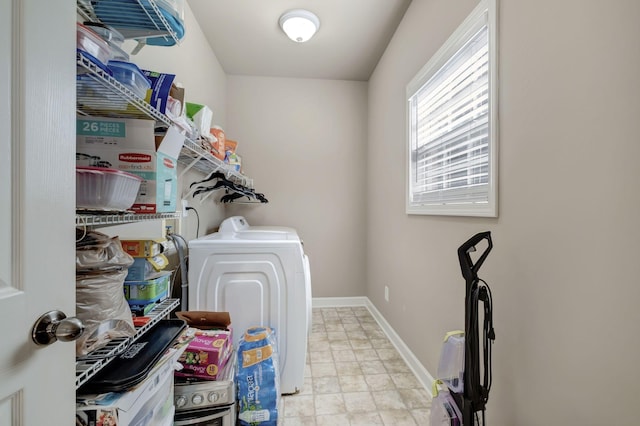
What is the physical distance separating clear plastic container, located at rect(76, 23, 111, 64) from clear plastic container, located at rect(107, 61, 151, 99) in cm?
A: 3

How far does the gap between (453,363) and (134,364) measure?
1177 mm

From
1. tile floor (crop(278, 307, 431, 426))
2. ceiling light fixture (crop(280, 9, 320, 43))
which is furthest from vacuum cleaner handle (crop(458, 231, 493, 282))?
ceiling light fixture (crop(280, 9, 320, 43))

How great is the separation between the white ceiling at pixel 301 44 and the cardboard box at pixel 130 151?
1.85 metres

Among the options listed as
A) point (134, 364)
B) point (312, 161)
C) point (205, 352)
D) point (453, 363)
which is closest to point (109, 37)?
point (134, 364)

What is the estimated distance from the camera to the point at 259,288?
5.72 feet

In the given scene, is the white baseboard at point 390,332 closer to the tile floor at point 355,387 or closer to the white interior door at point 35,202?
the tile floor at point 355,387

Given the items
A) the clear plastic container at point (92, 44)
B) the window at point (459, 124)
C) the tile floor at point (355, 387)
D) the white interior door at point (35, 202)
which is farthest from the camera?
the tile floor at point (355, 387)

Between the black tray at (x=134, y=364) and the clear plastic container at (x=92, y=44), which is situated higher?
the clear plastic container at (x=92, y=44)

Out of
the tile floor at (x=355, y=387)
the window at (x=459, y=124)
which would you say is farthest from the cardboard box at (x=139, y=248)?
the window at (x=459, y=124)

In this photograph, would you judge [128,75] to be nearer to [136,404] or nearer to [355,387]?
[136,404]

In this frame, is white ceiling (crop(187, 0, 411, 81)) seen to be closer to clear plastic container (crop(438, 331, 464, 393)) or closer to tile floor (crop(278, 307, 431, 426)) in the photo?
clear plastic container (crop(438, 331, 464, 393))

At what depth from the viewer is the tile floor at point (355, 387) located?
1.60m

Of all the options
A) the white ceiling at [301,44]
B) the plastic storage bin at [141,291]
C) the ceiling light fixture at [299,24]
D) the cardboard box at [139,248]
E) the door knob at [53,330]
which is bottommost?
the plastic storage bin at [141,291]

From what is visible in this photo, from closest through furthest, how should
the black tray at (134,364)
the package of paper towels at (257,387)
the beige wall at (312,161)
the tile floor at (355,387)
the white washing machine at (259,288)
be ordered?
the black tray at (134,364)
the package of paper towels at (257,387)
the tile floor at (355,387)
the white washing machine at (259,288)
the beige wall at (312,161)
